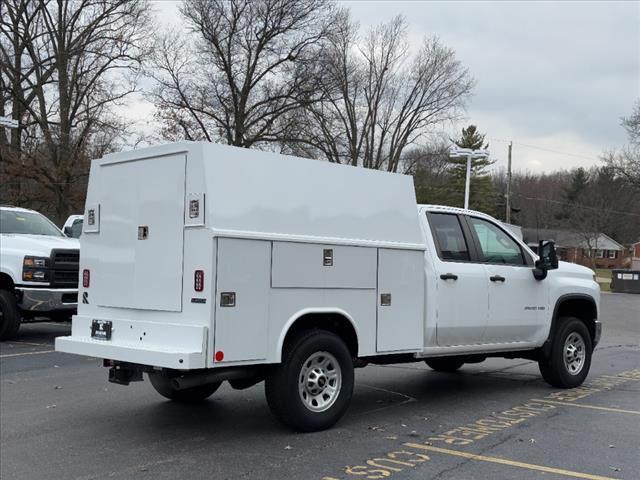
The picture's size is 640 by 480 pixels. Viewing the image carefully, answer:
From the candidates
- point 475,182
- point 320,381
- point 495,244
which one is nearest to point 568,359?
point 495,244

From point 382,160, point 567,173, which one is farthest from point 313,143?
point 567,173

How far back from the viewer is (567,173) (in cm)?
8875

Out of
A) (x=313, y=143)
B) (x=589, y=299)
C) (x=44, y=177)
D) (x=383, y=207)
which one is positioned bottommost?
(x=589, y=299)

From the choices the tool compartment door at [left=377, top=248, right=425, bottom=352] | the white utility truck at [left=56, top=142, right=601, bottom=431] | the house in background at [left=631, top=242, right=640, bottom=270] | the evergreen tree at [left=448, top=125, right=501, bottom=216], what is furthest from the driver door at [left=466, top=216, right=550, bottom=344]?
A: the house in background at [left=631, top=242, right=640, bottom=270]

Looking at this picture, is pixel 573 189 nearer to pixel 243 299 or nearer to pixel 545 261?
pixel 545 261

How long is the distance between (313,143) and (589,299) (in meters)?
30.1

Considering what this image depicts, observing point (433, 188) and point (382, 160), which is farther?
point (433, 188)

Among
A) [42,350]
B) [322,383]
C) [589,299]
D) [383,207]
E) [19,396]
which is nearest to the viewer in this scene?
[322,383]

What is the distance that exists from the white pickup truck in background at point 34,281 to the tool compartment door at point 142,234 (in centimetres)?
525

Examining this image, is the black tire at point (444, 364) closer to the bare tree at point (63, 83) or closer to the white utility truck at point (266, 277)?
the white utility truck at point (266, 277)

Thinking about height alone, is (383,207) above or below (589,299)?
above

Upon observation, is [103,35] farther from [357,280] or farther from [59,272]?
[357,280]

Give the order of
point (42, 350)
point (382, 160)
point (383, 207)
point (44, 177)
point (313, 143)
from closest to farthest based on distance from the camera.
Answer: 1. point (383, 207)
2. point (42, 350)
3. point (44, 177)
4. point (313, 143)
5. point (382, 160)

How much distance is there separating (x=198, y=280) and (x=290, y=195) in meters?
1.14
